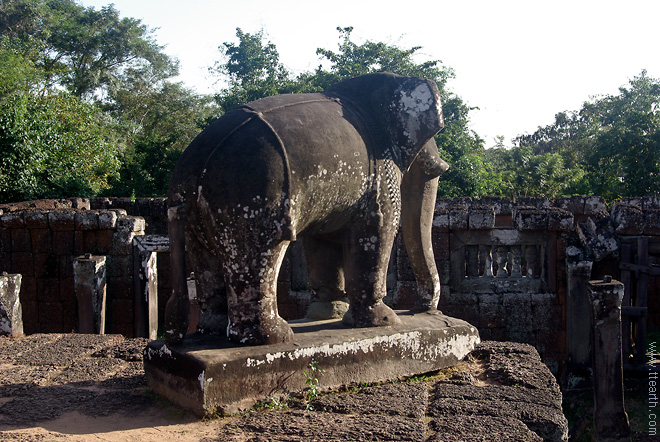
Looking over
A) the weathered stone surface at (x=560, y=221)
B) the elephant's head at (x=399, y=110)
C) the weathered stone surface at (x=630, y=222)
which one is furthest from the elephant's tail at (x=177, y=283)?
the weathered stone surface at (x=630, y=222)

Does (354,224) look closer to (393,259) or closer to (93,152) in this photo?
(393,259)

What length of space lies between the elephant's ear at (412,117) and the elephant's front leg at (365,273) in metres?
0.53

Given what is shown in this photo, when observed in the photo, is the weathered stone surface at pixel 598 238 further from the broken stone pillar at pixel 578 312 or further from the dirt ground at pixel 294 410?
the dirt ground at pixel 294 410

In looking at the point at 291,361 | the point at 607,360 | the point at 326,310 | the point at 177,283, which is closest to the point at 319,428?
the point at 291,361

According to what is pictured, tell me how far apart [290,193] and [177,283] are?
Answer: 2.67ft

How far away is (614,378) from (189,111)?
29.7 meters

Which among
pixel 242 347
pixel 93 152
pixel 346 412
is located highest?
pixel 93 152

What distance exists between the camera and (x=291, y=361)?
336 cm

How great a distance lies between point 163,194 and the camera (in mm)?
20406

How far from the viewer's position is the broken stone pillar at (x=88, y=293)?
23.6ft

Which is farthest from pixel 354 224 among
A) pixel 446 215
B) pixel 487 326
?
pixel 487 326

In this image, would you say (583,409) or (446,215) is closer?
(583,409)

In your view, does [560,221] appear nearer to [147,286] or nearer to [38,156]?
[147,286]

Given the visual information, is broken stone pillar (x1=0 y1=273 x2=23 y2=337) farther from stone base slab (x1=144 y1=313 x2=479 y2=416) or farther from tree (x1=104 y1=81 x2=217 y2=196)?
tree (x1=104 y1=81 x2=217 y2=196)
